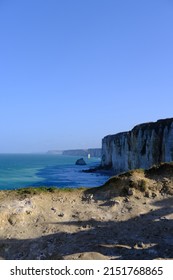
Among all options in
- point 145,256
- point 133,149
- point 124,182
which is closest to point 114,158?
point 133,149

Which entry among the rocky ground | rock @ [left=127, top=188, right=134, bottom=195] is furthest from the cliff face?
rock @ [left=127, top=188, right=134, bottom=195]

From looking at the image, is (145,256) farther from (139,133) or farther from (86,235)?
(139,133)

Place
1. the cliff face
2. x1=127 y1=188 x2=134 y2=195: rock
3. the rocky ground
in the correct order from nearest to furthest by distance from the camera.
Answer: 1. the rocky ground
2. x1=127 y1=188 x2=134 y2=195: rock
3. the cliff face

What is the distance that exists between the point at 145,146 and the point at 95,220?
49.3m

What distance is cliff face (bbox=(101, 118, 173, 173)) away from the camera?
51394 millimetres

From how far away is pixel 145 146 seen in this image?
60.9 meters

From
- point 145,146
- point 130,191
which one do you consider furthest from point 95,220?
point 145,146

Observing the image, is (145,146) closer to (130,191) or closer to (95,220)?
(130,191)

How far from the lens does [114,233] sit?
11500mm

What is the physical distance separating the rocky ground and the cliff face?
34.0 m

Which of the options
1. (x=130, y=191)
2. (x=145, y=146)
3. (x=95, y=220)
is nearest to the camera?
(x=95, y=220)

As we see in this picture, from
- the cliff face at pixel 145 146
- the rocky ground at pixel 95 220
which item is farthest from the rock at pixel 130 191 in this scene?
the cliff face at pixel 145 146

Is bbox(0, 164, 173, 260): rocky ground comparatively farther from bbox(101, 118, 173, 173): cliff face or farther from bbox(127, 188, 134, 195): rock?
bbox(101, 118, 173, 173): cliff face

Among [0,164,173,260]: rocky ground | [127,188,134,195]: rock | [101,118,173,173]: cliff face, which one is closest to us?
[0,164,173,260]: rocky ground
